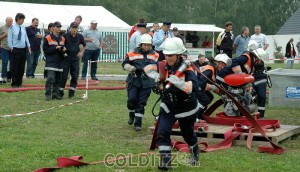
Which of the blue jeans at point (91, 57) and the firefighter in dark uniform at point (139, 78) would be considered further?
the blue jeans at point (91, 57)

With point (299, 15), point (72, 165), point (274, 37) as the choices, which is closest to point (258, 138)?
point (72, 165)

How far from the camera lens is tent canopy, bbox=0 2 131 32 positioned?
33750 millimetres

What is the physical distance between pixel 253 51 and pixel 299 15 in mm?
50073

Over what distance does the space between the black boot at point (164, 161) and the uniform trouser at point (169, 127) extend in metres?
0.13

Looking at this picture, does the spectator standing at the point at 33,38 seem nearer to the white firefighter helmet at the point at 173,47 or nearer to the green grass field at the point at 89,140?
the green grass field at the point at 89,140

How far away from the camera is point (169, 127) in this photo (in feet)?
25.9

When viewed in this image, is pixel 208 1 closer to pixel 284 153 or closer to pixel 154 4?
pixel 154 4

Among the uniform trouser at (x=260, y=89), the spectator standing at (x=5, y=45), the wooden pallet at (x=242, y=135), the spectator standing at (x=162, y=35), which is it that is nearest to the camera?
the wooden pallet at (x=242, y=135)

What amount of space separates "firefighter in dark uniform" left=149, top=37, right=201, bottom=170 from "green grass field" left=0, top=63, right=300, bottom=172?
0.27 m

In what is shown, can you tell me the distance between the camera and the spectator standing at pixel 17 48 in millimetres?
17109

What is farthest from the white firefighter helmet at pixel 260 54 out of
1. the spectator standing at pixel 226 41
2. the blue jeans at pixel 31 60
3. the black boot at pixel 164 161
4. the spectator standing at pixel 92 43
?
the blue jeans at pixel 31 60

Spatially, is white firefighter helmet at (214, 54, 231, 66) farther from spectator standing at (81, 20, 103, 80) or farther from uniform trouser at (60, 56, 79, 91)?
spectator standing at (81, 20, 103, 80)

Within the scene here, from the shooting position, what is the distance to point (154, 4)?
68.9 metres

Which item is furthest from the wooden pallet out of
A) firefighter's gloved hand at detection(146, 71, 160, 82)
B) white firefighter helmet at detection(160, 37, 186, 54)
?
white firefighter helmet at detection(160, 37, 186, 54)
